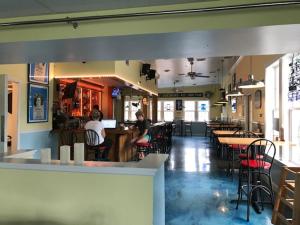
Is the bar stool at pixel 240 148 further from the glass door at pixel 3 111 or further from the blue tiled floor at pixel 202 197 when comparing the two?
the glass door at pixel 3 111

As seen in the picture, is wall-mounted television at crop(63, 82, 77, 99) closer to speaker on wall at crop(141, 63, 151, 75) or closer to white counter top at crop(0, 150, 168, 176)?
speaker on wall at crop(141, 63, 151, 75)

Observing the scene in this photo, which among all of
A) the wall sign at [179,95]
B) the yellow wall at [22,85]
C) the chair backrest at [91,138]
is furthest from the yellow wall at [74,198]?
the wall sign at [179,95]

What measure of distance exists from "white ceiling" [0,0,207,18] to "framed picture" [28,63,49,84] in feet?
10.4

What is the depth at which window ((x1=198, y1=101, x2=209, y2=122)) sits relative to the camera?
58.4 ft

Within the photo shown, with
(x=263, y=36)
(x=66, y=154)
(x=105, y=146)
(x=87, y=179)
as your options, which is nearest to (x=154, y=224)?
(x=87, y=179)

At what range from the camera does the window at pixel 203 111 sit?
17797mm

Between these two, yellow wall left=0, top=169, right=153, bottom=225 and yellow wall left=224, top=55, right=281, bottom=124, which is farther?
yellow wall left=224, top=55, right=281, bottom=124

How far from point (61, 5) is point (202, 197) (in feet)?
10.9

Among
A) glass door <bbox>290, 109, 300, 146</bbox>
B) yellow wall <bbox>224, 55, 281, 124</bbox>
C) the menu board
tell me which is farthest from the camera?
yellow wall <bbox>224, 55, 281, 124</bbox>

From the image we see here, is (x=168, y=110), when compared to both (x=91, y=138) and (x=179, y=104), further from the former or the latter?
(x=91, y=138)

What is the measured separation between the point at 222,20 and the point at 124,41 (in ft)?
3.14

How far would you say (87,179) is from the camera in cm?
229

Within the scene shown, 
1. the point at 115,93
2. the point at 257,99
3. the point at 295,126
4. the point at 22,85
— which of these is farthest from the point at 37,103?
the point at 257,99

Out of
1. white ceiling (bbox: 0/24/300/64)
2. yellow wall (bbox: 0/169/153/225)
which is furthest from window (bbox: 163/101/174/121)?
yellow wall (bbox: 0/169/153/225)
